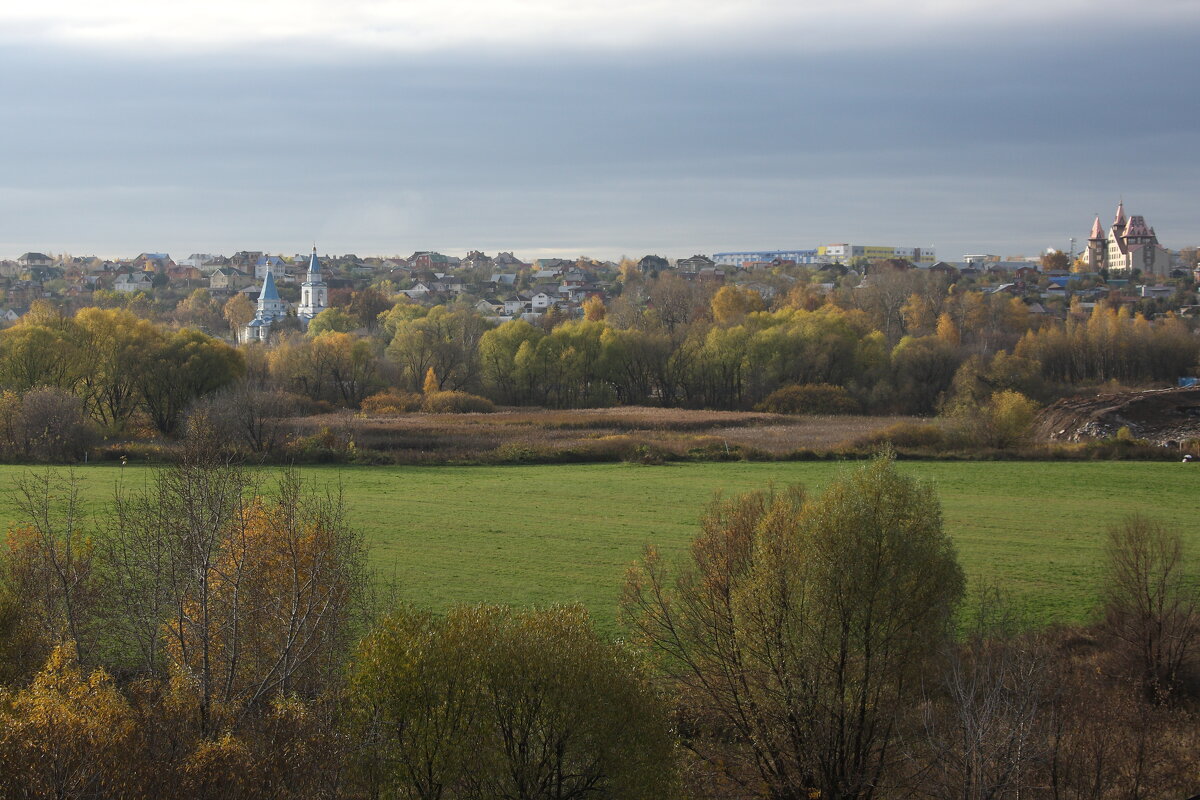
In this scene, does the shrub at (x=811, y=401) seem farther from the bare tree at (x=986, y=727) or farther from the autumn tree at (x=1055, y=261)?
the autumn tree at (x=1055, y=261)

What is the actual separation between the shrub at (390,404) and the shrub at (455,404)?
0.65 metres

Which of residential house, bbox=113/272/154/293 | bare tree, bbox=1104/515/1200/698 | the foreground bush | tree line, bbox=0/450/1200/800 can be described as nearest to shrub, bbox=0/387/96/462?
tree line, bbox=0/450/1200/800

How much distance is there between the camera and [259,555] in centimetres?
1877

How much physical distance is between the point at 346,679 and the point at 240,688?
175 cm

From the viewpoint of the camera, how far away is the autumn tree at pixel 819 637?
54.1ft

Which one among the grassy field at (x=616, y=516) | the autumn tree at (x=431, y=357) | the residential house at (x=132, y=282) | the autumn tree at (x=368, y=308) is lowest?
the grassy field at (x=616, y=516)

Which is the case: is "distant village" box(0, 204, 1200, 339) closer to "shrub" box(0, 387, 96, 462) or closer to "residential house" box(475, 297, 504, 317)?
"residential house" box(475, 297, 504, 317)

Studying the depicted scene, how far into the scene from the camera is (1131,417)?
5338 cm

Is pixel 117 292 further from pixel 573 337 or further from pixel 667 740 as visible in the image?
pixel 667 740

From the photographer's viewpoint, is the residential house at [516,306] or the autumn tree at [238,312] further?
the residential house at [516,306]

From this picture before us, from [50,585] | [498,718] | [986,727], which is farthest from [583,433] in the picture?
[986,727]

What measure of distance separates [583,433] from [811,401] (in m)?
18.9

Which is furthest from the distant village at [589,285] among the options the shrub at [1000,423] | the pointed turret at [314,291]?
the shrub at [1000,423]

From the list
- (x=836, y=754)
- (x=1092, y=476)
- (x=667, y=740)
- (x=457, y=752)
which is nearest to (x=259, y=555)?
(x=457, y=752)
